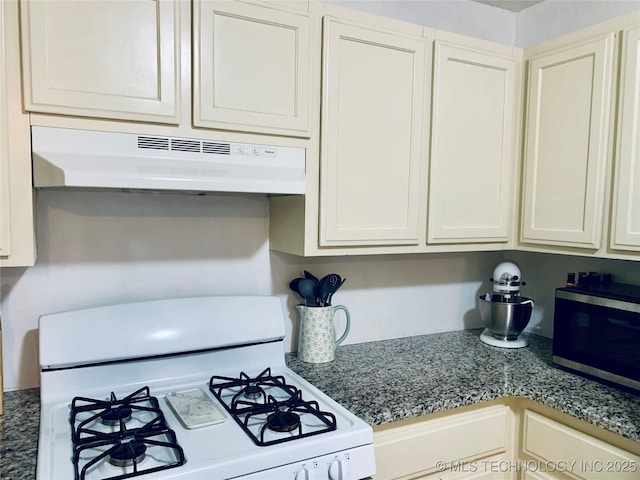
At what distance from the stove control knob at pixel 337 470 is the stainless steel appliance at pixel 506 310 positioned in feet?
3.55

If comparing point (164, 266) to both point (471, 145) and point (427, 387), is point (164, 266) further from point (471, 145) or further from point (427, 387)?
point (471, 145)

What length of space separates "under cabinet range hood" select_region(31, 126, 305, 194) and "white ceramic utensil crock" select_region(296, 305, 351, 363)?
503 millimetres

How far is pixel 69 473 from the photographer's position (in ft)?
3.33

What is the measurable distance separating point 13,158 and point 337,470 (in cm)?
113

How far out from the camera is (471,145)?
1.83 metres

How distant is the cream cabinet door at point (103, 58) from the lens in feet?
3.86

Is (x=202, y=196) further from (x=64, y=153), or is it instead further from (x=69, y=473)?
(x=69, y=473)

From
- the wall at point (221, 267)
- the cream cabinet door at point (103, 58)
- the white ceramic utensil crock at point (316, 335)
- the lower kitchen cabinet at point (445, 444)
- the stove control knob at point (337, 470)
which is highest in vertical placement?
the cream cabinet door at point (103, 58)

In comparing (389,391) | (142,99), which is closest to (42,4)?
(142,99)

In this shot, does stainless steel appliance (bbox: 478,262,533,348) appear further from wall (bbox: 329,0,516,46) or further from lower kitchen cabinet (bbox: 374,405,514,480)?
wall (bbox: 329,0,516,46)

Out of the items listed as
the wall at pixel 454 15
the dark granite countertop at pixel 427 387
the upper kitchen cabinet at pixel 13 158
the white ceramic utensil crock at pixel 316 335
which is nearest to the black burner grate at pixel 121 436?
the dark granite countertop at pixel 427 387

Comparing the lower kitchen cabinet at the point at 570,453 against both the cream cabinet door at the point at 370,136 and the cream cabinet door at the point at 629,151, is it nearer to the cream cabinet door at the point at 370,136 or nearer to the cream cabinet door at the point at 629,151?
the cream cabinet door at the point at 629,151

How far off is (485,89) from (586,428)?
4.08 ft

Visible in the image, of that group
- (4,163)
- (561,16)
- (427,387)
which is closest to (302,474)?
(427,387)
